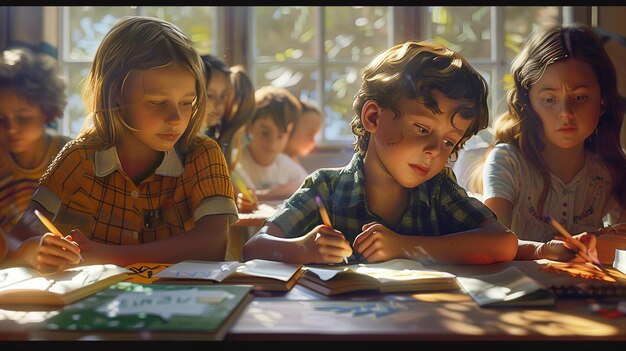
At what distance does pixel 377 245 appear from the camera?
5.82 feet

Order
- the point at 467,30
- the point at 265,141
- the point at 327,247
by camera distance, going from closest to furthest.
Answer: the point at 327,247 → the point at 265,141 → the point at 467,30

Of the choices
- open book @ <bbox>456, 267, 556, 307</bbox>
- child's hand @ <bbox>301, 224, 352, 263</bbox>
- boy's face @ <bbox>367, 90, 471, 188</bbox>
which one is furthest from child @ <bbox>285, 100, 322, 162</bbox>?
open book @ <bbox>456, 267, 556, 307</bbox>

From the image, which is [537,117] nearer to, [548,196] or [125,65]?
[548,196]

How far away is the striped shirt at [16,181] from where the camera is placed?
3.14m

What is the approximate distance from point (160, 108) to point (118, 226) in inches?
14.7

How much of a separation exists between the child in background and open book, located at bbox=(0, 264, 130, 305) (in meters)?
2.98

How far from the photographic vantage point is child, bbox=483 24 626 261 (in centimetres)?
232

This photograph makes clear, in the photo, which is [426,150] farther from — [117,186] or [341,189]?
[117,186]

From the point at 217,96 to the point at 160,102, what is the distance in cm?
177

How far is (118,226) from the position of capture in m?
2.06

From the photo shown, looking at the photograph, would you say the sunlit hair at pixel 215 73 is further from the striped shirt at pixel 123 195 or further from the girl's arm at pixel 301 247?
the girl's arm at pixel 301 247

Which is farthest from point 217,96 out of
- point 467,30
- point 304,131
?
point 467,30
